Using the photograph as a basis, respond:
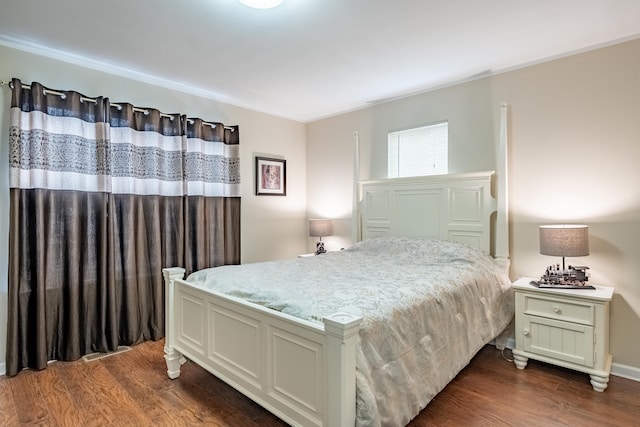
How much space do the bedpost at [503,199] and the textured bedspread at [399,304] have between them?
16 centimetres

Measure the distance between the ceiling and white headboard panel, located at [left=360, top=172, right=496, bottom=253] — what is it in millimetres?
1024

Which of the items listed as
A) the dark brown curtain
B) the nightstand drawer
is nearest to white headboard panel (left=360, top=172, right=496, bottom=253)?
the nightstand drawer

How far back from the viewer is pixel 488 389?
2.35 metres

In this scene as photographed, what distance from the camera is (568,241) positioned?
244cm

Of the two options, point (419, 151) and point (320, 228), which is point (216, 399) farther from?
point (419, 151)

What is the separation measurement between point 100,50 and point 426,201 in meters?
3.15

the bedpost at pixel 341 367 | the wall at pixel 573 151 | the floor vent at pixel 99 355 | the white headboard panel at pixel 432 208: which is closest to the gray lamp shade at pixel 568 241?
the wall at pixel 573 151

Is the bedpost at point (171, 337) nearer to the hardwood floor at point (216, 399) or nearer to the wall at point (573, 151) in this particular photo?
the hardwood floor at point (216, 399)

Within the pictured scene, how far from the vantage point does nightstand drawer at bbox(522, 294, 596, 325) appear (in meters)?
2.36

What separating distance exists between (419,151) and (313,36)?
1792 mm

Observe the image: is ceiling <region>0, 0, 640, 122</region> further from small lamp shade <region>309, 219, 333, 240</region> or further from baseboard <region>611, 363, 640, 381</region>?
baseboard <region>611, 363, 640, 381</region>

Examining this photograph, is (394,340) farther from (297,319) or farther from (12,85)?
(12,85)

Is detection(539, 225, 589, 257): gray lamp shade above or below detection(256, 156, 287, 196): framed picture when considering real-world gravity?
below

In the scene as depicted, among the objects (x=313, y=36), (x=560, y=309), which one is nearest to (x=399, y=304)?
(x=560, y=309)
